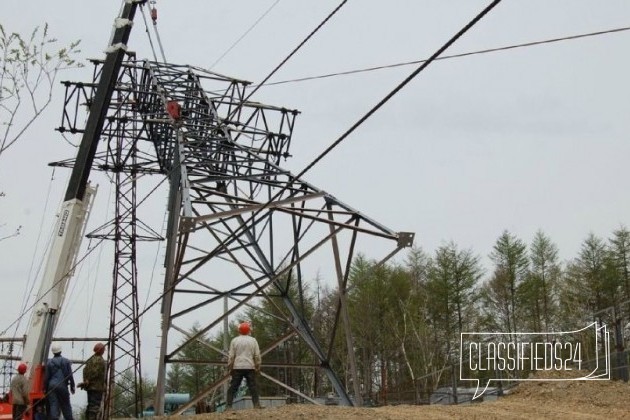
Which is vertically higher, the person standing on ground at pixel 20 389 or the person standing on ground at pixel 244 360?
the person standing on ground at pixel 244 360

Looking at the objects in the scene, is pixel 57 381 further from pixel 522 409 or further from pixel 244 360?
pixel 522 409

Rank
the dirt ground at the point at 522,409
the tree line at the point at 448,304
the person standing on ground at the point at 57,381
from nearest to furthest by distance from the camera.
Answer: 1. the dirt ground at the point at 522,409
2. the person standing on ground at the point at 57,381
3. the tree line at the point at 448,304

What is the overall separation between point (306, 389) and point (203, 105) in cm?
3690

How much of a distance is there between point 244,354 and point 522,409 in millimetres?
5536

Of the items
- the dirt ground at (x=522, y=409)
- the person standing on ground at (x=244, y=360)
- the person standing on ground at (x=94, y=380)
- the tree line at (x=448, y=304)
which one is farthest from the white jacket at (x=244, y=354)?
the tree line at (x=448, y=304)

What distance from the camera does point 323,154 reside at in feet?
32.9

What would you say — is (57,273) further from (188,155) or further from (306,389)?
(306,389)

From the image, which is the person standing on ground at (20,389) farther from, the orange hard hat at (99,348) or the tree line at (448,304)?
the tree line at (448,304)

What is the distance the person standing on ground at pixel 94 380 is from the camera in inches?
663

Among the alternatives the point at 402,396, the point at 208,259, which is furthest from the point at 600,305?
the point at 208,259

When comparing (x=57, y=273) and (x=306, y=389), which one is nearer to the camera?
(x=57, y=273)

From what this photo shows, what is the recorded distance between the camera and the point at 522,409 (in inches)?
704

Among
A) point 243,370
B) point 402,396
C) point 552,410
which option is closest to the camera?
point 243,370

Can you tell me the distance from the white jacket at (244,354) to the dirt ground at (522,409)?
55.8 inches
